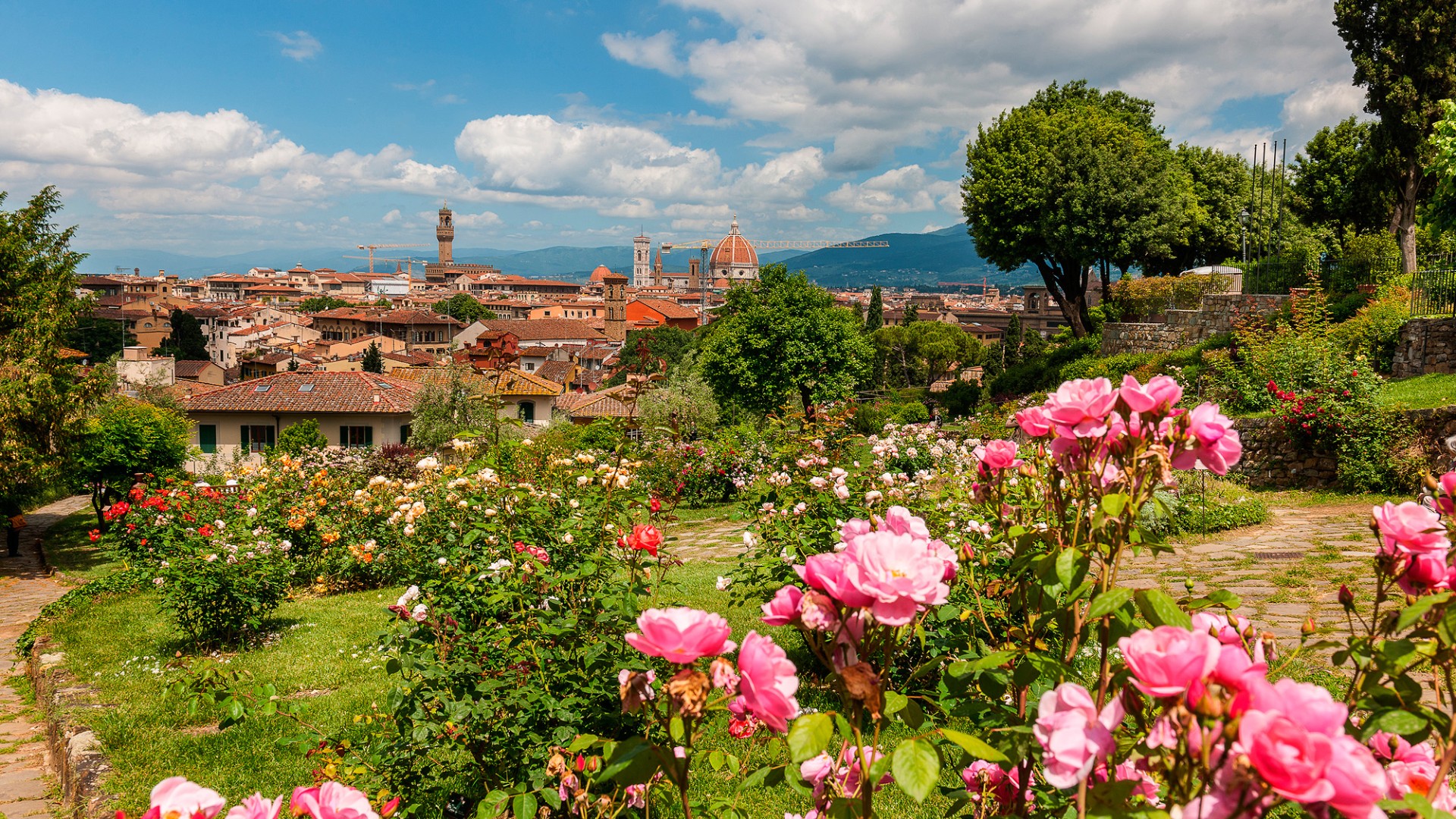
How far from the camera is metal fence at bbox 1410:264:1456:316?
389 inches

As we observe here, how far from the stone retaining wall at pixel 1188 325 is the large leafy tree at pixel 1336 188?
543 inches

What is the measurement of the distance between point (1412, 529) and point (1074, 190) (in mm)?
17770

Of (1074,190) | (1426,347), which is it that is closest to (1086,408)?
(1426,347)

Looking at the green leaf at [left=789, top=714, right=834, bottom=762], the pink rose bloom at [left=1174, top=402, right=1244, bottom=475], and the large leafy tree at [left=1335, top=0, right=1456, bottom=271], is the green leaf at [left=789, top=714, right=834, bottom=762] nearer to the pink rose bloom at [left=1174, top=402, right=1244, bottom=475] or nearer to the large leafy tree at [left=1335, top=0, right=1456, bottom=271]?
the pink rose bloom at [left=1174, top=402, right=1244, bottom=475]

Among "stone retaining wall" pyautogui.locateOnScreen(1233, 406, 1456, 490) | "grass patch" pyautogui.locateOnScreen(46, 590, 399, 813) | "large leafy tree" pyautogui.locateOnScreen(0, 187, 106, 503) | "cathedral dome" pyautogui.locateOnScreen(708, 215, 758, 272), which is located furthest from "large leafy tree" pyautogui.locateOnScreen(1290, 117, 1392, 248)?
"cathedral dome" pyautogui.locateOnScreen(708, 215, 758, 272)

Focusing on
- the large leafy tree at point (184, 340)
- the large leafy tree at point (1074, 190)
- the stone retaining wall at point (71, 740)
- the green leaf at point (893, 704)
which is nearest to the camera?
the green leaf at point (893, 704)

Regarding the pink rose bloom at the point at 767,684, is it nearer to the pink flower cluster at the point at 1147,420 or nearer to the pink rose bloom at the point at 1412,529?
the pink flower cluster at the point at 1147,420

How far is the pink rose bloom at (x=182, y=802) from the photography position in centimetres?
106

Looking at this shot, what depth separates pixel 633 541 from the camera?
8.37 ft

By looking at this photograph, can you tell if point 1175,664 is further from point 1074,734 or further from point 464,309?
point 464,309

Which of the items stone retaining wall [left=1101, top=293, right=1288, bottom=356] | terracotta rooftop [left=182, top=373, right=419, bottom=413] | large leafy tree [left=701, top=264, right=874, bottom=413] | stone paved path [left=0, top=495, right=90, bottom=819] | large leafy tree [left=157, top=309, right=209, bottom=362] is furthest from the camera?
large leafy tree [left=157, top=309, right=209, bottom=362]

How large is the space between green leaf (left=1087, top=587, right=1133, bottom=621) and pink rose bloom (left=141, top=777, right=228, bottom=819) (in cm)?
118

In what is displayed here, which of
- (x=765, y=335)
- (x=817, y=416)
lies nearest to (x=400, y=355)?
(x=765, y=335)

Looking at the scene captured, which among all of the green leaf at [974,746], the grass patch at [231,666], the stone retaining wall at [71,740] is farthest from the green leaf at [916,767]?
the stone retaining wall at [71,740]
